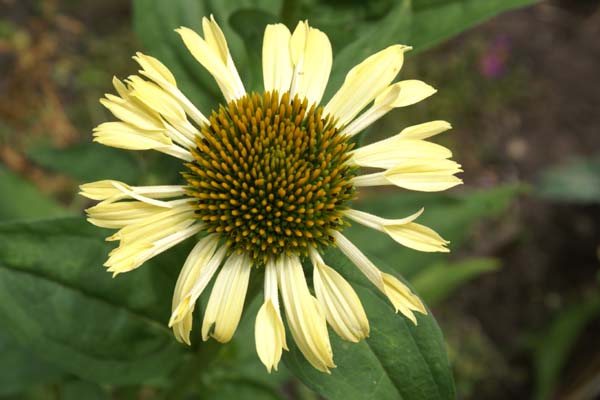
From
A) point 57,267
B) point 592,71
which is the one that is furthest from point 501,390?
point 57,267

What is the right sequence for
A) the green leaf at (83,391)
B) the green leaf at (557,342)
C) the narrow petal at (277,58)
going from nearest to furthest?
1. the narrow petal at (277,58)
2. the green leaf at (83,391)
3. the green leaf at (557,342)

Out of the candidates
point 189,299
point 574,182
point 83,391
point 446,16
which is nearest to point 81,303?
point 189,299

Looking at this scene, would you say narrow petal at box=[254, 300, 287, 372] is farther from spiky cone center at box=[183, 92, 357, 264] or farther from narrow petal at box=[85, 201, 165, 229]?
narrow petal at box=[85, 201, 165, 229]

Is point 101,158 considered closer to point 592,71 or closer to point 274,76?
point 274,76

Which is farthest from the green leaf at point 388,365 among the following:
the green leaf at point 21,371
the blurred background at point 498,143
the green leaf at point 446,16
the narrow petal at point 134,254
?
the blurred background at point 498,143

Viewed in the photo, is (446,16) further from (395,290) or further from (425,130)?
(395,290)

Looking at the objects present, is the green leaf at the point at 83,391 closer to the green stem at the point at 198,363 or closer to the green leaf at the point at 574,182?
the green stem at the point at 198,363
